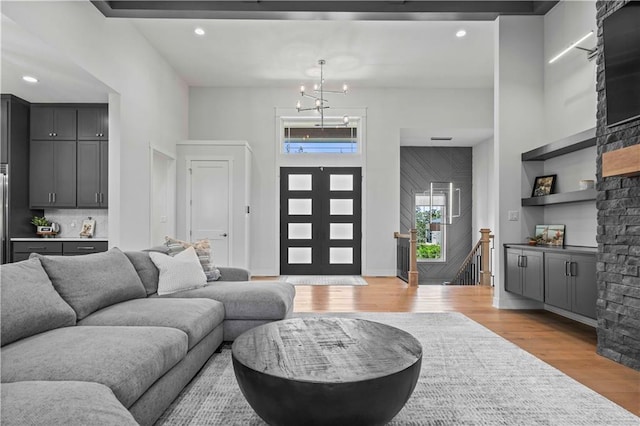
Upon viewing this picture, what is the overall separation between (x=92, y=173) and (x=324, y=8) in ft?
12.5

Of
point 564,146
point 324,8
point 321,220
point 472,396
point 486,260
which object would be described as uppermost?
point 324,8

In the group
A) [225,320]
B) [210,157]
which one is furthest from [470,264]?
[225,320]

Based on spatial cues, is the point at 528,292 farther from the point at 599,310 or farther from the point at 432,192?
the point at 432,192

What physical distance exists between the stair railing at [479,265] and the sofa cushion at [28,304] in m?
5.88

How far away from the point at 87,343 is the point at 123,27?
4410mm

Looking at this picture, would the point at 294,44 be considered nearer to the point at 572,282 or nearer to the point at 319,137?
the point at 319,137

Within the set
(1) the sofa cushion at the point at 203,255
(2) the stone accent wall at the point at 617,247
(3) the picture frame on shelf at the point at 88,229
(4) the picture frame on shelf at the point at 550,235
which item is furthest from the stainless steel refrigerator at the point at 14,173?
(4) the picture frame on shelf at the point at 550,235

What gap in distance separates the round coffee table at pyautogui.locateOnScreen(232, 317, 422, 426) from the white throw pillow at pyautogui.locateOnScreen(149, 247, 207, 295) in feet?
5.02

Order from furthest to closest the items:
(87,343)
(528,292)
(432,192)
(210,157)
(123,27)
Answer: (432,192) → (210,157) → (123,27) → (528,292) → (87,343)

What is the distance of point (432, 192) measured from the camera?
8.96 metres

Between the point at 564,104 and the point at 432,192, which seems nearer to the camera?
the point at 564,104

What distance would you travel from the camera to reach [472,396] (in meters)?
2.24

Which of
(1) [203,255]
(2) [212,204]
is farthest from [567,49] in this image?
(2) [212,204]

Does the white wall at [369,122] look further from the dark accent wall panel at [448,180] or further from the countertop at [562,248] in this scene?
the countertop at [562,248]
